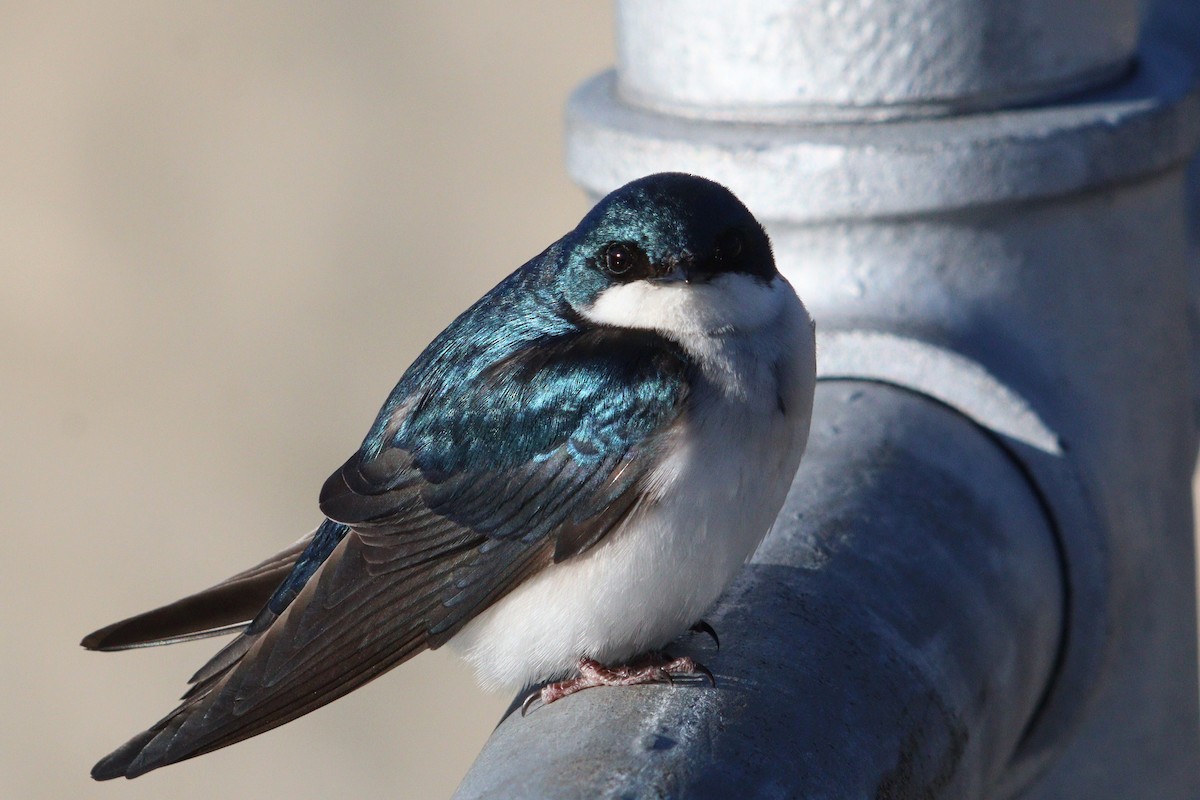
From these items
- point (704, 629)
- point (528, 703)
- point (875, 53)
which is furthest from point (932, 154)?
point (528, 703)

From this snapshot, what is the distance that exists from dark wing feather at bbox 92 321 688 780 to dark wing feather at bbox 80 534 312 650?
0.24 feet

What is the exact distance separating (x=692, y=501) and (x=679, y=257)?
0.25m

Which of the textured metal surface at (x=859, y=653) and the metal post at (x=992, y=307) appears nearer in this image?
the textured metal surface at (x=859, y=653)

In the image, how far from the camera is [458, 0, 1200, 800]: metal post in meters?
1.44

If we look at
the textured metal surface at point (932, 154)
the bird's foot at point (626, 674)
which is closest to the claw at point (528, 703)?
the bird's foot at point (626, 674)

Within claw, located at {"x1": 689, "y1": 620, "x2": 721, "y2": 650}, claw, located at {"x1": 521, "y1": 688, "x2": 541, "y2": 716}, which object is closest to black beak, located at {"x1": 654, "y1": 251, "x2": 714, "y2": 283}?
claw, located at {"x1": 689, "y1": 620, "x2": 721, "y2": 650}

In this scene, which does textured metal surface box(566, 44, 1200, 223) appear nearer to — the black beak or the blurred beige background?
the black beak

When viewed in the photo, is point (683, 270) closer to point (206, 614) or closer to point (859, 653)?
point (859, 653)

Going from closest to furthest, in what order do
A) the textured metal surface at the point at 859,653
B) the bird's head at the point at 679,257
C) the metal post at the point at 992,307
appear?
the textured metal surface at the point at 859,653 < the metal post at the point at 992,307 < the bird's head at the point at 679,257

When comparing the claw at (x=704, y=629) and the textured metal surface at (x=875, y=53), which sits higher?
the textured metal surface at (x=875, y=53)

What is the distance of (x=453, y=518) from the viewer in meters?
1.59

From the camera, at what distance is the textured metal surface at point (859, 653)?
1.05 metres

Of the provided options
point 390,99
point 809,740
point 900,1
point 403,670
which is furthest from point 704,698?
point 390,99

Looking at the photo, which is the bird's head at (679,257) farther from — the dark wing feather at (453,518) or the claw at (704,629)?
the claw at (704,629)
